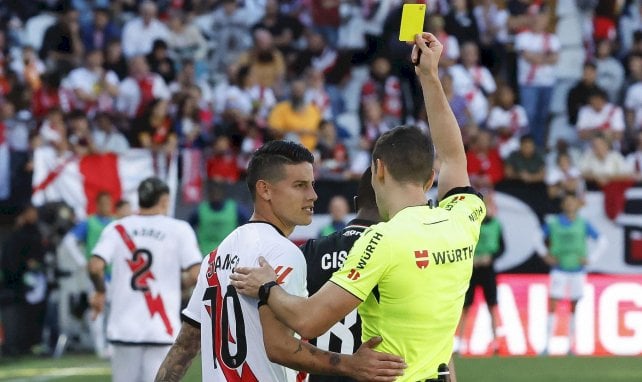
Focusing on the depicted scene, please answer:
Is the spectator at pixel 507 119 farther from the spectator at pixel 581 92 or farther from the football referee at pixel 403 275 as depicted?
the football referee at pixel 403 275

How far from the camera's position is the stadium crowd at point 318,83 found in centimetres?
1966

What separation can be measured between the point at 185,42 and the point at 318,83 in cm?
278

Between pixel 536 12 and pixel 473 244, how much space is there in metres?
17.9

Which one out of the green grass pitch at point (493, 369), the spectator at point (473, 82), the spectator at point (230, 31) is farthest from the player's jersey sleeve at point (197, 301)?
the spectator at point (230, 31)

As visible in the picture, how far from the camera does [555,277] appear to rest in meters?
18.8

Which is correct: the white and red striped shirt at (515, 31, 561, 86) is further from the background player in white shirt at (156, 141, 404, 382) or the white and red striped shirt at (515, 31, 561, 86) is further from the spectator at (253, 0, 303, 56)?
the background player in white shirt at (156, 141, 404, 382)

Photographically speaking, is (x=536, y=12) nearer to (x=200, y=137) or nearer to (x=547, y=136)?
(x=547, y=136)

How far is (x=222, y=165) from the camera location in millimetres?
19234

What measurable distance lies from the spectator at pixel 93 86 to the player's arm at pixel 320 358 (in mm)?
15534

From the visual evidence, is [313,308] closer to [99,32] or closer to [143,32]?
[143,32]

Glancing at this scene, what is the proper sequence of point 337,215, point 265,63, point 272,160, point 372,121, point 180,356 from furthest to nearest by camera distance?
point 265,63, point 372,121, point 337,215, point 180,356, point 272,160

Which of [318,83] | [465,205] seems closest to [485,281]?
[318,83]

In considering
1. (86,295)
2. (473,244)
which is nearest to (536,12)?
(86,295)

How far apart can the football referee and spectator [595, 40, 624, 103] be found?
17017mm
